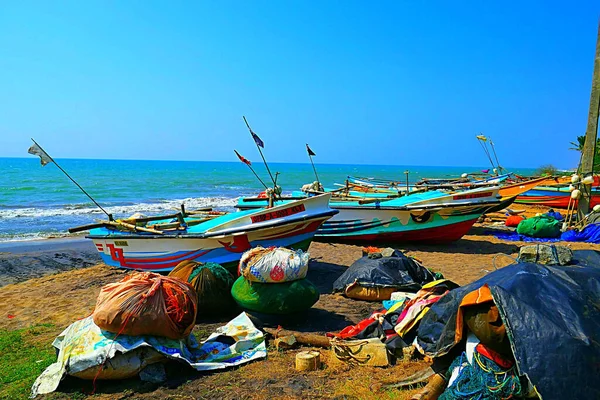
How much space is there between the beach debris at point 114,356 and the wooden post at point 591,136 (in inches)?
435

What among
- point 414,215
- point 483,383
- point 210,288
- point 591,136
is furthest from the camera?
point 591,136

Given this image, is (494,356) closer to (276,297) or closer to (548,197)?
(276,297)

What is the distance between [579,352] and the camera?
3.05 metres

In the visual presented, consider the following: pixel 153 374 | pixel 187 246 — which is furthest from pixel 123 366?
pixel 187 246

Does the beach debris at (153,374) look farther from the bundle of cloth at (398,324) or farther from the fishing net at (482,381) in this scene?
the fishing net at (482,381)

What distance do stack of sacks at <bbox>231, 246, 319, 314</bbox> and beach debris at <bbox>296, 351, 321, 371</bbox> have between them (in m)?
1.22

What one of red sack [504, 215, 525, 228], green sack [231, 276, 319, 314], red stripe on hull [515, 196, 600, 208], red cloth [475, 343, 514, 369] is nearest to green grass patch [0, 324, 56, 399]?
green sack [231, 276, 319, 314]

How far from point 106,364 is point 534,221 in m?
11.8

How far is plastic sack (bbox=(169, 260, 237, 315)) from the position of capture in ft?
20.8

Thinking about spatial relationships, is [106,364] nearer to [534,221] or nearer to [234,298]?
[234,298]

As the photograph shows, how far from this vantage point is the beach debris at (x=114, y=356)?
441cm

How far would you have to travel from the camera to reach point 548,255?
4.34m

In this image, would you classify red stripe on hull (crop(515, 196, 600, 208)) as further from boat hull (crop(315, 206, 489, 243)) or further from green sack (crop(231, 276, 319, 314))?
green sack (crop(231, 276, 319, 314))

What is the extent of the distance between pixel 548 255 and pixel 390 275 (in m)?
2.92
